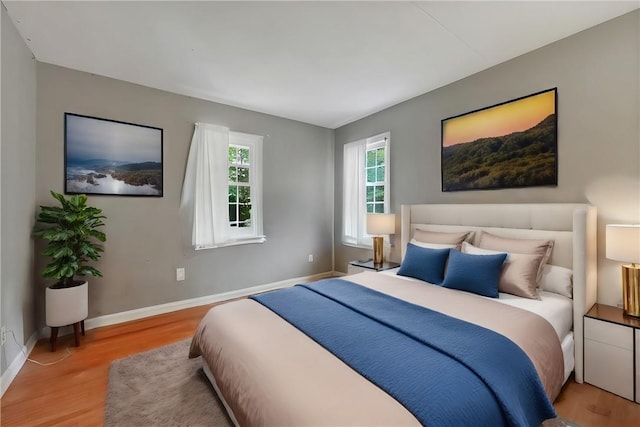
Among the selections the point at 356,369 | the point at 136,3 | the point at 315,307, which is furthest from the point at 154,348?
the point at 136,3

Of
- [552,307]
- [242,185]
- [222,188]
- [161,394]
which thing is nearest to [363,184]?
[242,185]

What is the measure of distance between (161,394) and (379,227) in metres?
2.66

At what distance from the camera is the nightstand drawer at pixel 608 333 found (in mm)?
1731

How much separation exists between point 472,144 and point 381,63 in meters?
1.26

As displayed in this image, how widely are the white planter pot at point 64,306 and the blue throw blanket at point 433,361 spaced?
1.95 m

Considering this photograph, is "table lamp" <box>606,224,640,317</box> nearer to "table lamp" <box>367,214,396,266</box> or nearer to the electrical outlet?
"table lamp" <box>367,214,396,266</box>

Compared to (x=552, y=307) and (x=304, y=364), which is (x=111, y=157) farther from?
(x=552, y=307)

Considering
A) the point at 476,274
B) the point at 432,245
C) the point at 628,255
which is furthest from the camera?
the point at 432,245

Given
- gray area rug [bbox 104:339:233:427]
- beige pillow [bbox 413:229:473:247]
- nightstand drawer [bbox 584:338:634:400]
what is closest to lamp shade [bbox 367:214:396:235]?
beige pillow [bbox 413:229:473:247]

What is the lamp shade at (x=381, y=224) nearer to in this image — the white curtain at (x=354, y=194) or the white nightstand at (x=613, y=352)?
the white curtain at (x=354, y=194)

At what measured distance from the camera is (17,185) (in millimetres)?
2145

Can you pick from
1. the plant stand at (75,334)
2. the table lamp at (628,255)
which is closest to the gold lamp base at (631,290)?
the table lamp at (628,255)

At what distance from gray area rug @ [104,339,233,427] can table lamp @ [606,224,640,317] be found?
8.75 ft

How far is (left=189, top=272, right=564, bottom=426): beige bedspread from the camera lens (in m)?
0.99
